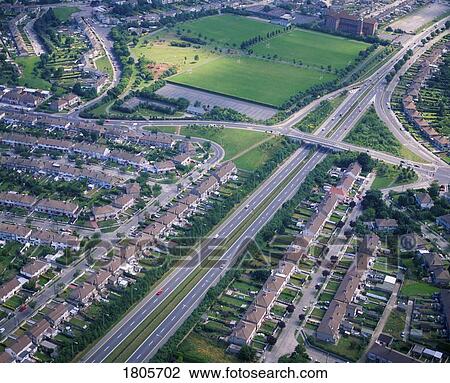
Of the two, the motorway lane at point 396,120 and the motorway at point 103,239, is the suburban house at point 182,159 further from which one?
the motorway lane at point 396,120

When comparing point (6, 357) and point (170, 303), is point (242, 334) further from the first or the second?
point (6, 357)

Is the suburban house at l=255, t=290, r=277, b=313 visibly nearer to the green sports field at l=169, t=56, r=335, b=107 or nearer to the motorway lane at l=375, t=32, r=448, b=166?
the motorway lane at l=375, t=32, r=448, b=166

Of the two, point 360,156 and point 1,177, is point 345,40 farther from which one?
point 1,177

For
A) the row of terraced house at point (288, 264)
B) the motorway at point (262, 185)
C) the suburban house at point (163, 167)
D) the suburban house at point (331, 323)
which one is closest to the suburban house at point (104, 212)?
the suburban house at point (163, 167)

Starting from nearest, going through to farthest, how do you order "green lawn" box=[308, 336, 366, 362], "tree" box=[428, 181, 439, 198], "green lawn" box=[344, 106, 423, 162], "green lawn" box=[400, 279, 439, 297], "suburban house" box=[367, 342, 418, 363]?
"suburban house" box=[367, 342, 418, 363]
"green lawn" box=[308, 336, 366, 362]
"green lawn" box=[400, 279, 439, 297]
"tree" box=[428, 181, 439, 198]
"green lawn" box=[344, 106, 423, 162]

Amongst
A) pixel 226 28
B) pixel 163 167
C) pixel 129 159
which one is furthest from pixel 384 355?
pixel 226 28

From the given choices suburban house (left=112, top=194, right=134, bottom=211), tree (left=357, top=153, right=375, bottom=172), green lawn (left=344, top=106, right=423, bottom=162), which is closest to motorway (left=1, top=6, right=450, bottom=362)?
green lawn (left=344, top=106, right=423, bottom=162)
